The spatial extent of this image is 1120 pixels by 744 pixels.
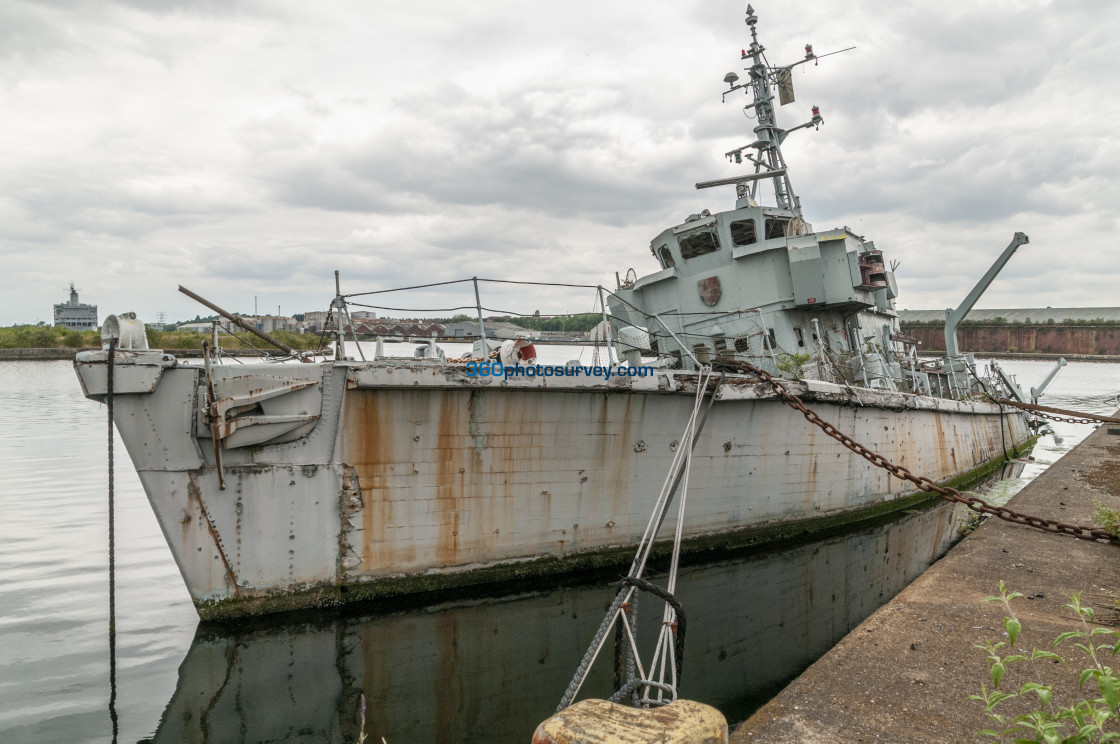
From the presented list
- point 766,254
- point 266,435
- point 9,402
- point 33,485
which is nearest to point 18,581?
point 266,435

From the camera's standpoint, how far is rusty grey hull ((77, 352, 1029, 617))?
627cm

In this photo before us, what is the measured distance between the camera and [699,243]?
37.3 feet

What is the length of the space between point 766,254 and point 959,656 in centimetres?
762

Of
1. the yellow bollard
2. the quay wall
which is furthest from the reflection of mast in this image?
the quay wall

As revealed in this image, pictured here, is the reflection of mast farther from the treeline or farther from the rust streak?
the treeline

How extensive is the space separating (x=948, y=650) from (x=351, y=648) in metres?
4.88

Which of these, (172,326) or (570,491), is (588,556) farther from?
(172,326)

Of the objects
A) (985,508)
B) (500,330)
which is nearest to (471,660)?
(500,330)

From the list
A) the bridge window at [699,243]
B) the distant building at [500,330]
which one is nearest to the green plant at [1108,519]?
the distant building at [500,330]

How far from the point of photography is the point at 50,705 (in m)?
5.18

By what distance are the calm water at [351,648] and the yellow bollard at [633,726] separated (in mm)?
2914

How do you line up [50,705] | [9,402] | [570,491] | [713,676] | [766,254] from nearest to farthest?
[50,705], [713,676], [570,491], [766,254], [9,402]

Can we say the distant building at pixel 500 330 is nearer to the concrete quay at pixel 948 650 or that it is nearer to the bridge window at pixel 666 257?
the concrete quay at pixel 948 650

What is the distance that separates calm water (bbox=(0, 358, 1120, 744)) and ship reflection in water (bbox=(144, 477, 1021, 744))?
2cm
